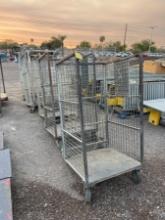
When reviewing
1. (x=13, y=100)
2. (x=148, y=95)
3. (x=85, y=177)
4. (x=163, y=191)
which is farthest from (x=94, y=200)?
(x=13, y=100)

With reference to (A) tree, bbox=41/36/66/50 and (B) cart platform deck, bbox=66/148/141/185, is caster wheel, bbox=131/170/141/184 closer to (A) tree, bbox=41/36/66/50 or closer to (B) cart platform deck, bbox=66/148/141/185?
(B) cart platform deck, bbox=66/148/141/185

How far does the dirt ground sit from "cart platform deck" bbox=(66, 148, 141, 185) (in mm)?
221

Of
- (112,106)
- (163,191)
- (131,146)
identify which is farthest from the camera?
(112,106)

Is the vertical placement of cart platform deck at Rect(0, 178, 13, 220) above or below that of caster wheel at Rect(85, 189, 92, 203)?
above

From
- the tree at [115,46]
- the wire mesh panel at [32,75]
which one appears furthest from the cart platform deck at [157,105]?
the tree at [115,46]

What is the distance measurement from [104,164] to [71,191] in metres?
0.51

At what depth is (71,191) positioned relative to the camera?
267 cm

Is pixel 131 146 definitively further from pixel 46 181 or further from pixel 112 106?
pixel 112 106

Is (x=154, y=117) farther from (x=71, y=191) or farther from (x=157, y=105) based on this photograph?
(x=71, y=191)

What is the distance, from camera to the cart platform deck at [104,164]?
8.31ft

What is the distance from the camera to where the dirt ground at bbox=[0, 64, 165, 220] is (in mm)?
2308

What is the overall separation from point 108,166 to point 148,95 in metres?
3.48

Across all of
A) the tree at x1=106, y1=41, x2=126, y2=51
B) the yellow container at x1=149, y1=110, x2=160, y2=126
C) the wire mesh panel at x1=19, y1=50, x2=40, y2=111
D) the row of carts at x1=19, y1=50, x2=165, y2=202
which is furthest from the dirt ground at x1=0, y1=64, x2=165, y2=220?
the tree at x1=106, y1=41, x2=126, y2=51

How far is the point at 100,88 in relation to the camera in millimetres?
3377
